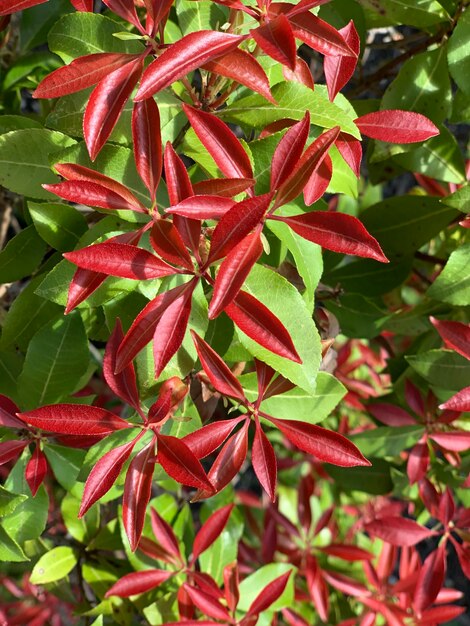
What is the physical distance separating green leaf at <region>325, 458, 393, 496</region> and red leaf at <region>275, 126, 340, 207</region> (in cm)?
73

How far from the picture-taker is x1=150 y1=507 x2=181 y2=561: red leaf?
→ 1011 millimetres

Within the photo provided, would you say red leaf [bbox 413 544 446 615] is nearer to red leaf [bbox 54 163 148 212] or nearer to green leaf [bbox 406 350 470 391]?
green leaf [bbox 406 350 470 391]

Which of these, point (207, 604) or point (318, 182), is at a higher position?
point (318, 182)

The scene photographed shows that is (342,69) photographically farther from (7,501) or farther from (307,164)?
(7,501)

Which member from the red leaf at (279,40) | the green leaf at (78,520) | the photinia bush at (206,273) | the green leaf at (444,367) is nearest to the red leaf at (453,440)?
the photinia bush at (206,273)

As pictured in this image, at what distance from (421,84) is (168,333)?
55cm

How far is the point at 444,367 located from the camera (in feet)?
3.13

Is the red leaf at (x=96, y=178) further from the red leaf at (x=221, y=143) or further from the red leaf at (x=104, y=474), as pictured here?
the red leaf at (x=104, y=474)

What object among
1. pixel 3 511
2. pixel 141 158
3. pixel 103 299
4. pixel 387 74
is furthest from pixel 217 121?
pixel 387 74

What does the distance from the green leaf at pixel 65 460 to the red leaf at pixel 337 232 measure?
42 centimetres

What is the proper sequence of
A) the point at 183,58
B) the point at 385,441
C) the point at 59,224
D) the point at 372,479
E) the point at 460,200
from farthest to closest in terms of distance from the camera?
1. the point at 372,479
2. the point at 385,441
3. the point at 460,200
4. the point at 59,224
5. the point at 183,58

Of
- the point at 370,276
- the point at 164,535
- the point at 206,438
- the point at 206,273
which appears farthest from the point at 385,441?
the point at 206,273

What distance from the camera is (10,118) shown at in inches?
31.7

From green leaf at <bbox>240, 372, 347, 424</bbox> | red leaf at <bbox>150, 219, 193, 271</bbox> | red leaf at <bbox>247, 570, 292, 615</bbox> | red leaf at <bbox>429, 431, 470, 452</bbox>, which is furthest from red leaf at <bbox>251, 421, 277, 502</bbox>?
red leaf at <bbox>429, 431, 470, 452</bbox>
